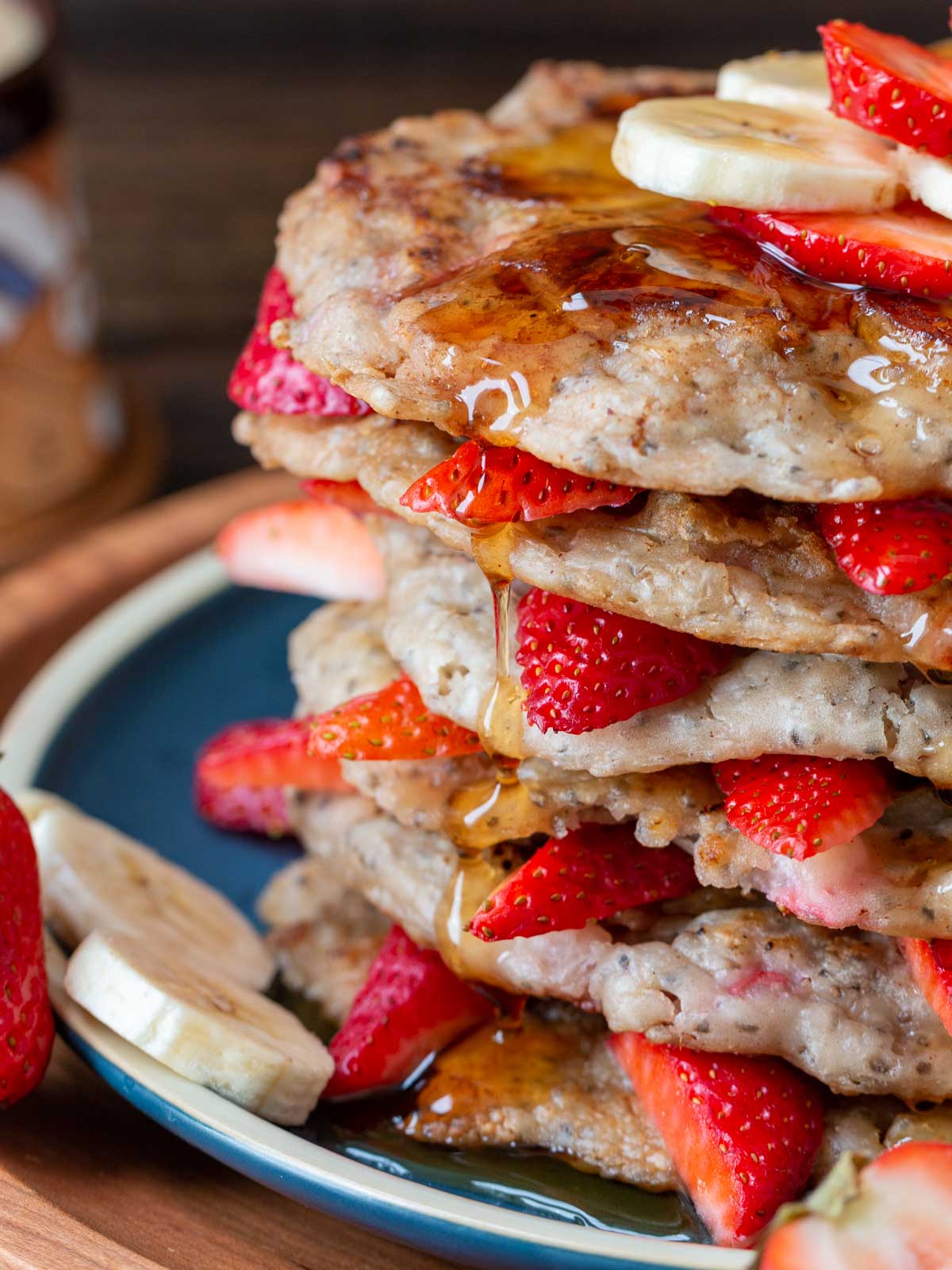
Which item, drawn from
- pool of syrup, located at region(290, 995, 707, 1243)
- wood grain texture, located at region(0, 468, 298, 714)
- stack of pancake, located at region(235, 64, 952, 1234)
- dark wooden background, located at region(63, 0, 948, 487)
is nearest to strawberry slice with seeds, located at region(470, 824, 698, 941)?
stack of pancake, located at region(235, 64, 952, 1234)

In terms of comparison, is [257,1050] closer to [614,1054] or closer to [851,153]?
[614,1054]

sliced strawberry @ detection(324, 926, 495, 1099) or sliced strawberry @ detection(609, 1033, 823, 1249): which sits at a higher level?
sliced strawberry @ detection(609, 1033, 823, 1249)

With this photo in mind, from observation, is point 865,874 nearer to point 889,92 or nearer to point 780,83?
point 889,92

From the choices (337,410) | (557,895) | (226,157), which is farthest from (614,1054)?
(226,157)

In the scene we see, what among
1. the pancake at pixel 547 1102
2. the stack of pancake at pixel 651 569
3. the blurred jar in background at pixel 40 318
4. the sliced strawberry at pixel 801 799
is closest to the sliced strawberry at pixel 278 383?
the stack of pancake at pixel 651 569

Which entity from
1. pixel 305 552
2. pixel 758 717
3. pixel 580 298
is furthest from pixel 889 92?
pixel 305 552

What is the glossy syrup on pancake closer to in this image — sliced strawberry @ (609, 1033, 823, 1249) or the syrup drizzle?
the syrup drizzle
